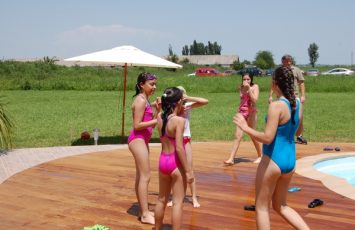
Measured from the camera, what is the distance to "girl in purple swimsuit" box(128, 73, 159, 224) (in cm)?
534

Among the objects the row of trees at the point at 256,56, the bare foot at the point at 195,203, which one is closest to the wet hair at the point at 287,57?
the bare foot at the point at 195,203

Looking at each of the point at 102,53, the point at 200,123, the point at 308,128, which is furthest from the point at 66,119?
the point at 308,128

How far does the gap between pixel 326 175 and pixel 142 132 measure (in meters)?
4.05

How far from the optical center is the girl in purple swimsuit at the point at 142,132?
5.34m

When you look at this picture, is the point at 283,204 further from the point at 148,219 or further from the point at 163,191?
the point at 148,219

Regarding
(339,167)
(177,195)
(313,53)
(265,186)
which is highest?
(313,53)

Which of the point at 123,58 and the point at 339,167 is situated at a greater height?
the point at 123,58

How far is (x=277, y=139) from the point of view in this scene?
159 inches

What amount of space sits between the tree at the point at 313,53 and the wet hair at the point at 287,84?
373 feet

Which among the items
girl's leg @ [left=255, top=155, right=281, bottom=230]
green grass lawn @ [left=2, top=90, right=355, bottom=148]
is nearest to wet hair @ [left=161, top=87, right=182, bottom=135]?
girl's leg @ [left=255, top=155, right=281, bottom=230]

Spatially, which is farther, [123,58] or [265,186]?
[123,58]

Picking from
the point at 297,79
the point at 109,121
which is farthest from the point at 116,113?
the point at 297,79

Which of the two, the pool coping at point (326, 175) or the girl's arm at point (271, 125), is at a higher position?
the girl's arm at point (271, 125)

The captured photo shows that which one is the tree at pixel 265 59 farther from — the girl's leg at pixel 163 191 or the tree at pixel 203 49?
the girl's leg at pixel 163 191
